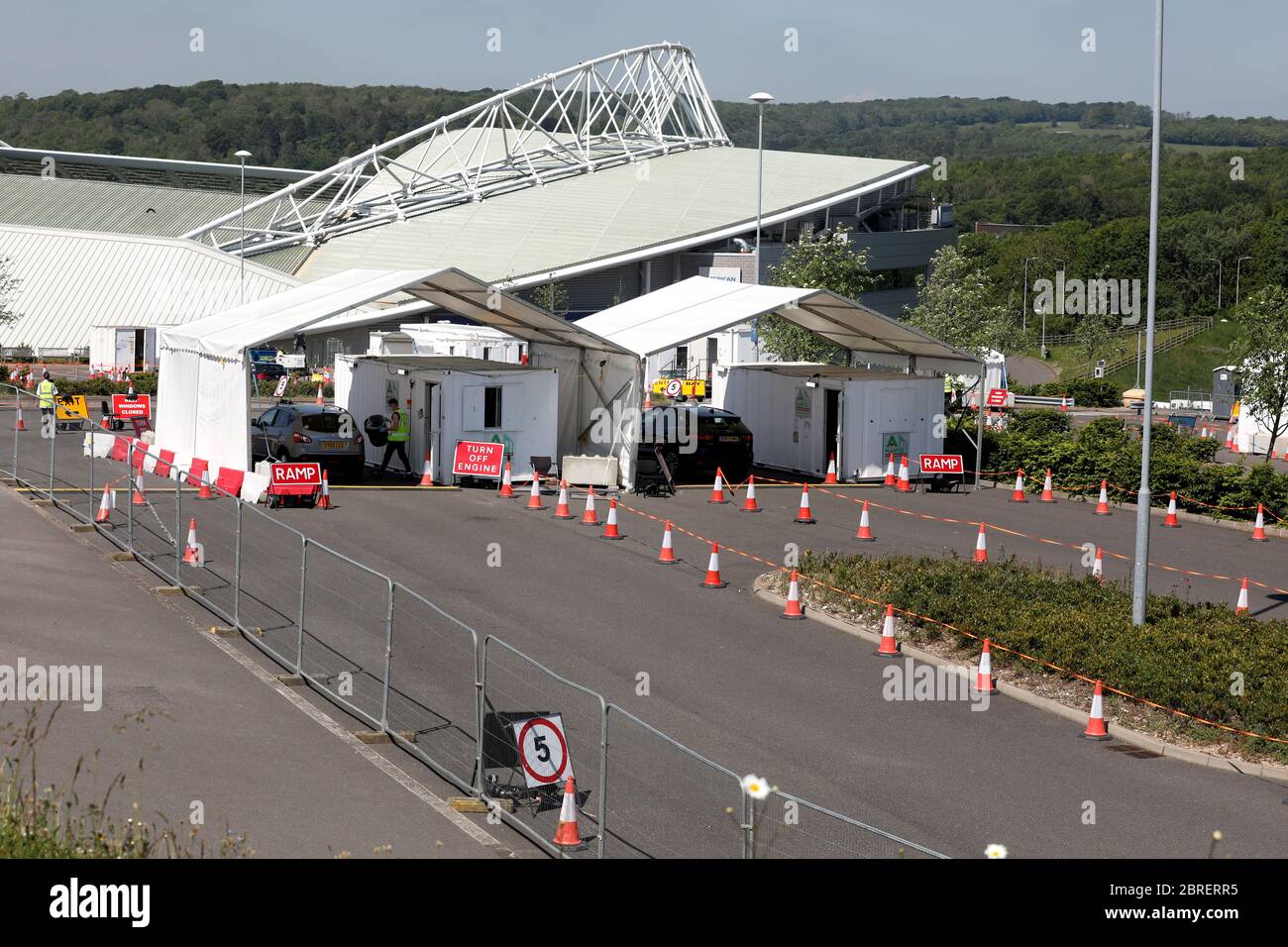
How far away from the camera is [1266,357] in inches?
1585

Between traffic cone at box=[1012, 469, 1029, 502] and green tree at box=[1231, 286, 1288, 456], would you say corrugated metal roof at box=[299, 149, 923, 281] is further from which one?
traffic cone at box=[1012, 469, 1029, 502]

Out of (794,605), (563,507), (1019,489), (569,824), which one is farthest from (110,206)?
(569,824)

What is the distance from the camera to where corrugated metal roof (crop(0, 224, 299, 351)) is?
65.6 meters

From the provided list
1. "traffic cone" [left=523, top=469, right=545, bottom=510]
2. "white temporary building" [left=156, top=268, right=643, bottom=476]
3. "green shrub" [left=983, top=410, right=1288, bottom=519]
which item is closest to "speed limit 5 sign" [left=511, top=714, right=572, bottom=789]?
"traffic cone" [left=523, top=469, right=545, bottom=510]

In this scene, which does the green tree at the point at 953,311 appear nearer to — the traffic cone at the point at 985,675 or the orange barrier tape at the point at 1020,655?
the orange barrier tape at the point at 1020,655

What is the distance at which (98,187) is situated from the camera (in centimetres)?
8975

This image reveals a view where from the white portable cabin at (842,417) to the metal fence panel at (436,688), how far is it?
16132 mm

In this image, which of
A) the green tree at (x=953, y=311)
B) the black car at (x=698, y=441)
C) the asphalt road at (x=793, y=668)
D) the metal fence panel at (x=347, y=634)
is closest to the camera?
the asphalt road at (x=793, y=668)

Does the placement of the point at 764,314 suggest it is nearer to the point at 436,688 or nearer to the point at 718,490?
the point at 718,490

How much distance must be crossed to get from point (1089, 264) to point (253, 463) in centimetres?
11073

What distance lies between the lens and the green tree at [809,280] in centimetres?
4794

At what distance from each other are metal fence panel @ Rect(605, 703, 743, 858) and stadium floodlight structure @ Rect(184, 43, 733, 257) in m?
65.6

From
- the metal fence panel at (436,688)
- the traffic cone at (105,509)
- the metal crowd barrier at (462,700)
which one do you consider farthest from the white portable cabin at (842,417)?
the metal fence panel at (436,688)
